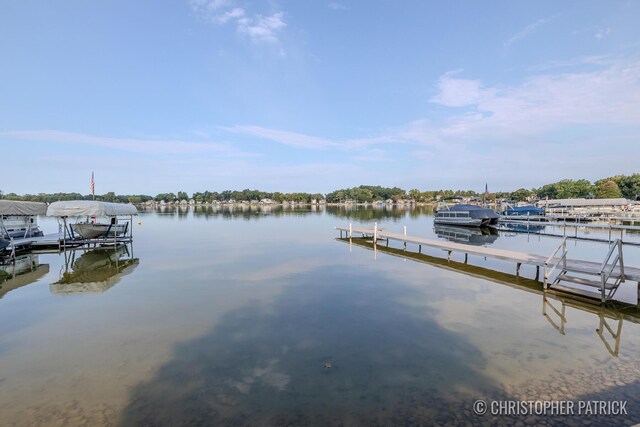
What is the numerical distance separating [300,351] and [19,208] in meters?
30.2

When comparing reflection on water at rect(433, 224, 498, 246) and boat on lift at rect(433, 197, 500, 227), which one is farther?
boat on lift at rect(433, 197, 500, 227)

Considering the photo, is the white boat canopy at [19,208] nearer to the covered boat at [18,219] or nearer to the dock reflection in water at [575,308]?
the covered boat at [18,219]

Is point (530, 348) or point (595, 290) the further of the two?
point (595, 290)

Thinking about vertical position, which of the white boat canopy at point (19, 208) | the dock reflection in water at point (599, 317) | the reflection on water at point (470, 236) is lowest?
the reflection on water at point (470, 236)

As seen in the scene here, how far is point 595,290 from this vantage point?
13.8 m

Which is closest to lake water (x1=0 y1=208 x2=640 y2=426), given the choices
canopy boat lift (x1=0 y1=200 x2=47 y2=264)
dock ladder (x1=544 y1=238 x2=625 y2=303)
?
dock ladder (x1=544 y1=238 x2=625 y2=303)

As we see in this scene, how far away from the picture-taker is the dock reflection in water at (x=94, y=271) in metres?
15.2

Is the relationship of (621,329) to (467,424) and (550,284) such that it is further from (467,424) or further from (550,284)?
(467,424)

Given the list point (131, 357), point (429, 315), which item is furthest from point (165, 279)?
point (429, 315)

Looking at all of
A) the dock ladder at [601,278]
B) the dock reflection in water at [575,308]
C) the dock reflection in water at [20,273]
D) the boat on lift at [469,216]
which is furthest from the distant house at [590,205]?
the dock reflection in water at [20,273]

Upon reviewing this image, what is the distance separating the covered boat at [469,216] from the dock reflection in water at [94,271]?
42.2m

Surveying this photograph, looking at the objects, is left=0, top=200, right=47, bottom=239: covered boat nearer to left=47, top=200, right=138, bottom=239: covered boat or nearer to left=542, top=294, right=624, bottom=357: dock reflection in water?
left=47, top=200, right=138, bottom=239: covered boat

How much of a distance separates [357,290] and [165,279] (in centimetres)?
966

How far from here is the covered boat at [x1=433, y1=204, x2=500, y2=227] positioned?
46.6m
